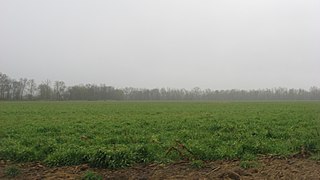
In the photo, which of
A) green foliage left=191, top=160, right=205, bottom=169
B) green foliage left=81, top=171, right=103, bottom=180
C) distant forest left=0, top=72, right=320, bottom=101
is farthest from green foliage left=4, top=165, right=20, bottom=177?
distant forest left=0, top=72, right=320, bottom=101

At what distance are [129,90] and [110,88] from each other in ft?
88.3

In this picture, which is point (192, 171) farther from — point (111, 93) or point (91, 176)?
point (111, 93)

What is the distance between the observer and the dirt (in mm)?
7191

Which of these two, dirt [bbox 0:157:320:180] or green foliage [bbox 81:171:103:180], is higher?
green foliage [bbox 81:171:103:180]

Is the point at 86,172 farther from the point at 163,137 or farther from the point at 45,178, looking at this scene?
the point at 163,137

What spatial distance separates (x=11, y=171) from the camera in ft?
25.0

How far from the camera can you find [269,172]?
24.3 feet

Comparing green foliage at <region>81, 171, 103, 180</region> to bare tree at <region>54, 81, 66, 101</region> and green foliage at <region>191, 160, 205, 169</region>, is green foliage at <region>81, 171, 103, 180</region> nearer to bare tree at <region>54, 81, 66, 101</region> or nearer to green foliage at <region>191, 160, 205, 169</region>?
green foliage at <region>191, 160, 205, 169</region>

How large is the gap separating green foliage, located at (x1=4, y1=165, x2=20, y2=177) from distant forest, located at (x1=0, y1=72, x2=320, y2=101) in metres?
127

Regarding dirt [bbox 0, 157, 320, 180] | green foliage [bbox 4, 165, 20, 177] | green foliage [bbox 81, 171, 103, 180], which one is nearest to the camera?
green foliage [bbox 81, 171, 103, 180]

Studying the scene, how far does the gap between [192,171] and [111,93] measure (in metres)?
150

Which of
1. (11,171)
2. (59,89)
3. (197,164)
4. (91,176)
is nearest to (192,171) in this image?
(197,164)

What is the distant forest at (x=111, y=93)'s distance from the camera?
5094 inches

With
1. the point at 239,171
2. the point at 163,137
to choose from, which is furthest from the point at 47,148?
the point at 239,171
